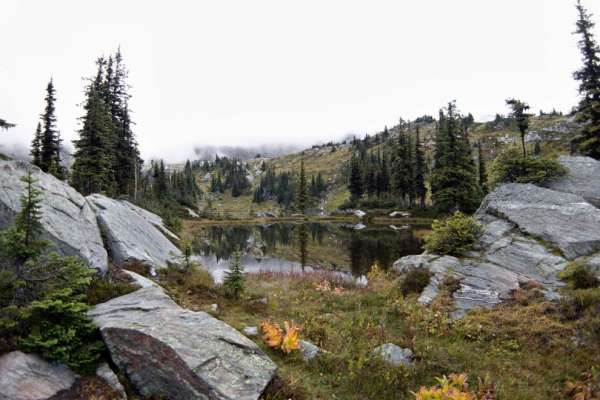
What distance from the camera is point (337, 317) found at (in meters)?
12.5

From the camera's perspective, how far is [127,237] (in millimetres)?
15367

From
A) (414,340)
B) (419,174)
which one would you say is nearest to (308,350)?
(414,340)

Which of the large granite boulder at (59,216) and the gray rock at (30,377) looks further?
the large granite boulder at (59,216)

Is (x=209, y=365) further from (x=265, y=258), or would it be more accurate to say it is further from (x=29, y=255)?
(x=265, y=258)

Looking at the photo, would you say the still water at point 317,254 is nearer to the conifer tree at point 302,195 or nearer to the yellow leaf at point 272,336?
the yellow leaf at point 272,336

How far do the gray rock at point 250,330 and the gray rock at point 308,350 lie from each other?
1.43m

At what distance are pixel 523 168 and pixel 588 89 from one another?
16.5m

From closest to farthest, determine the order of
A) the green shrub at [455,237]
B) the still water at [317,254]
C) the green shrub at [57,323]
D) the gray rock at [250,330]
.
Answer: the green shrub at [57,323], the gray rock at [250,330], the green shrub at [455,237], the still water at [317,254]

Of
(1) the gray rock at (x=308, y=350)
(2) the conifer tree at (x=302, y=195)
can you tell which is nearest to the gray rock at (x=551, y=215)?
(1) the gray rock at (x=308, y=350)

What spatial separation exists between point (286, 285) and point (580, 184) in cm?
1680

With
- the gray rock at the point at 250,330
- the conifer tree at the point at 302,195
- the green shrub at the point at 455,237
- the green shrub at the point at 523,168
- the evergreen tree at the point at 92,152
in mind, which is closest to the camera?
the gray rock at the point at 250,330

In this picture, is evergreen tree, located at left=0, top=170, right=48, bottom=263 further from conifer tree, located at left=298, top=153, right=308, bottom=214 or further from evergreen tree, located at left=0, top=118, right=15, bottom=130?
conifer tree, located at left=298, top=153, right=308, bottom=214

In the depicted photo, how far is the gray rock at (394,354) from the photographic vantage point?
881 cm

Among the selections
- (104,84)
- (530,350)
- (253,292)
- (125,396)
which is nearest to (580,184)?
(530,350)
